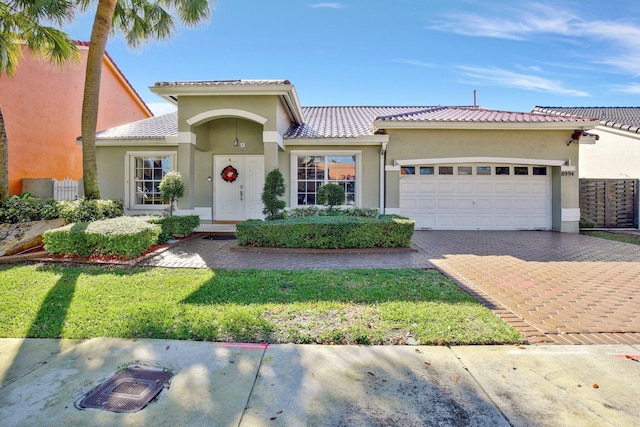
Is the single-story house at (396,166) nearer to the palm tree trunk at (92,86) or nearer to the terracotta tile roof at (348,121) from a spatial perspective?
the terracotta tile roof at (348,121)

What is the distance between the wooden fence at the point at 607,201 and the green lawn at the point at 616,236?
151cm

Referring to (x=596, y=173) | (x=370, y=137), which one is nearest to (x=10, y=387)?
(x=370, y=137)

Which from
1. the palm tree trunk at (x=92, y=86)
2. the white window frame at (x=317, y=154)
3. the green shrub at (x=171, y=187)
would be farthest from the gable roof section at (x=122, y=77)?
the white window frame at (x=317, y=154)

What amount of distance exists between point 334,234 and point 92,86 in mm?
7902

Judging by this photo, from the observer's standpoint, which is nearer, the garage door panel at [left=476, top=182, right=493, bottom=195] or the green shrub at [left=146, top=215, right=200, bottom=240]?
the green shrub at [left=146, top=215, right=200, bottom=240]

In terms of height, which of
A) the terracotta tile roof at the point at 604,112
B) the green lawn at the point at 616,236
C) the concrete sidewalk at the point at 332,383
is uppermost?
the terracotta tile roof at the point at 604,112

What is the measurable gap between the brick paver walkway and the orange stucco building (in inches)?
368

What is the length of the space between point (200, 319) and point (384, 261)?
4268 mm

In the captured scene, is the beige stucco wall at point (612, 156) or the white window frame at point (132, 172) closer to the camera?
the white window frame at point (132, 172)

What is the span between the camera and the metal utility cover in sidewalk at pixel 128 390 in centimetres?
245

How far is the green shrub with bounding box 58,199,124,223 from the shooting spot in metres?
8.56

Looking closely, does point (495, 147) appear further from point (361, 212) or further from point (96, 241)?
point (96, 241)

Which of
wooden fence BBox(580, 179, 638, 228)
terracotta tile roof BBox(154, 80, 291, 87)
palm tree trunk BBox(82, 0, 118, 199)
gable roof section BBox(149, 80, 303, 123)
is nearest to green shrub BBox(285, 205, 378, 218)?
gable roof section BBox(149, 80, 303, 123)

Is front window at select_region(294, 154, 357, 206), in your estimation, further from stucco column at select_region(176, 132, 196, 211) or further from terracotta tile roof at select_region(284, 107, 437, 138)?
stucco column at select_region(176, 132, 196, 211)
